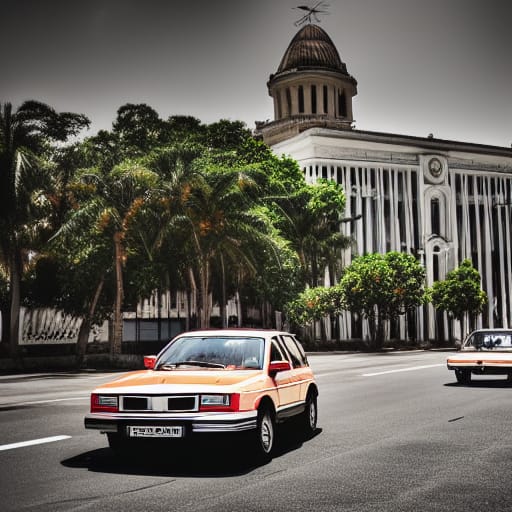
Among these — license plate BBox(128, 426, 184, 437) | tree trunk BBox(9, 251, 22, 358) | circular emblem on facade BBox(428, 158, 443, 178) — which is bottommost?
license plate BBox(128, 426, 184, 437)

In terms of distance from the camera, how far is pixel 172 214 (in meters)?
31.8

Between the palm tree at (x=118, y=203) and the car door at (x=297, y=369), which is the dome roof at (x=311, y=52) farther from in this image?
the car door at (x=297, y=369)

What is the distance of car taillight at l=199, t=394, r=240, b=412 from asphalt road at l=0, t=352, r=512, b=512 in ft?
1.13

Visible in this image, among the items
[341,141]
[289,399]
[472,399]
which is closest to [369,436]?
[289,399]

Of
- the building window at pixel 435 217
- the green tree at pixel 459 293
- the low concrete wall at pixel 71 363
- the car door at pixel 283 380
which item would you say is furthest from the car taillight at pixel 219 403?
the building window at pixel 435 217

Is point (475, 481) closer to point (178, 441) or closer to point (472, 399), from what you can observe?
point (178, 441)

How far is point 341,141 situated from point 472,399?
50.9 m

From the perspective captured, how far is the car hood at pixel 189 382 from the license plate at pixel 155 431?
0.37 m

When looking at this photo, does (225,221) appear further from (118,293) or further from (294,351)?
(294,351)

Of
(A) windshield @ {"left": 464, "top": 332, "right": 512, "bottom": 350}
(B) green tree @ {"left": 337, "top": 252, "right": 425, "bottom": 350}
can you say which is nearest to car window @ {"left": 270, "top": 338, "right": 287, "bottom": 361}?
(A) windshield @ {"left": 464, "top": 332, "right": 512, "bottom": 350}

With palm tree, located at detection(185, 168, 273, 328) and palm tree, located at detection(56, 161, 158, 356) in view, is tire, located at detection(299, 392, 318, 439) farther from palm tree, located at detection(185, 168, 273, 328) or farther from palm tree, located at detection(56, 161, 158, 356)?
palm tree, located at detection(185, 168, 273, 328)

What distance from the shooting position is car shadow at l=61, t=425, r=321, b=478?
825 cm

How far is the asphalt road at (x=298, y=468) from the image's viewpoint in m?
6.80

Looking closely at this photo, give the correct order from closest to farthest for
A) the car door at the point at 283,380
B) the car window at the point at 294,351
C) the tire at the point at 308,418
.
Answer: the car door at the point at 283,380 → the car window at the point at 294,351 → the tire at the point at 308,418
